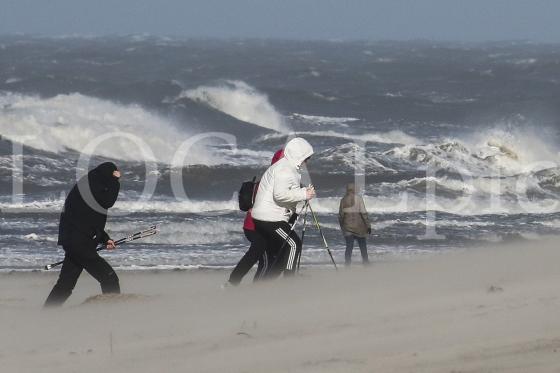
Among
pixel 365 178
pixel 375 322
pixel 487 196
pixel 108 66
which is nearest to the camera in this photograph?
pixel 375 322

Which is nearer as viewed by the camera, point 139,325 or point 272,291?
point 139,325

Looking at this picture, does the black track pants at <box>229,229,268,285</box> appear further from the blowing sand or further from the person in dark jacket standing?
the person in dark jacket standing

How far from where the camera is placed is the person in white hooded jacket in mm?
9133

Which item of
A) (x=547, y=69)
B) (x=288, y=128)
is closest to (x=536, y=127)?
(x=288, y=128)

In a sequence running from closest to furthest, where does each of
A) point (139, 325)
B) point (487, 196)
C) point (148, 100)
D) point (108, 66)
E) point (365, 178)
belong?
1. point (139, 325)
2. point (487, 196)
3. point (365, 178)
4. point (148, 100)
5. point (108, 66)

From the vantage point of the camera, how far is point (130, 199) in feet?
65.2

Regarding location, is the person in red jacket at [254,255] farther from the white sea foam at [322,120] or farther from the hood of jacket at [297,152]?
the white sea foam at [322,120]

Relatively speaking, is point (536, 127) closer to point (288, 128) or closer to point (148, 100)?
point (288, 128)

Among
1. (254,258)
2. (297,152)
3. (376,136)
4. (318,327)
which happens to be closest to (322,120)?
(376,136)

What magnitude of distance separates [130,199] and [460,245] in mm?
6183

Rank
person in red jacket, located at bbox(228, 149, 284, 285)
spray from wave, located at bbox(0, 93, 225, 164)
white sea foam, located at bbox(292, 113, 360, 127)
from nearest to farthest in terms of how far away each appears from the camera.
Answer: person in red jacket, located at bbox(228, 149, 284, 285)
spray from wave, located at bbox(0, 93, 225, 164)
white sea foam, located at bbox(292, 113, 360, 127)

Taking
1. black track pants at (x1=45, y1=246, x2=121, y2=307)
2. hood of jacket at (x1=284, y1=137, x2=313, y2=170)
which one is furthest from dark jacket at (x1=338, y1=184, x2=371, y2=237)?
black track pants at (x1=45, y1=246, x2=121, y2=307)

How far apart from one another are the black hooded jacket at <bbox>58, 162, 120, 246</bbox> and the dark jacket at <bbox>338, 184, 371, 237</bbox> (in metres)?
4.95

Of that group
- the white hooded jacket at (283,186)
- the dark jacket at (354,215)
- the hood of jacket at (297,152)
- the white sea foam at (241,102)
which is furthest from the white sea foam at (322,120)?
the hood of jacket at (297,152)
